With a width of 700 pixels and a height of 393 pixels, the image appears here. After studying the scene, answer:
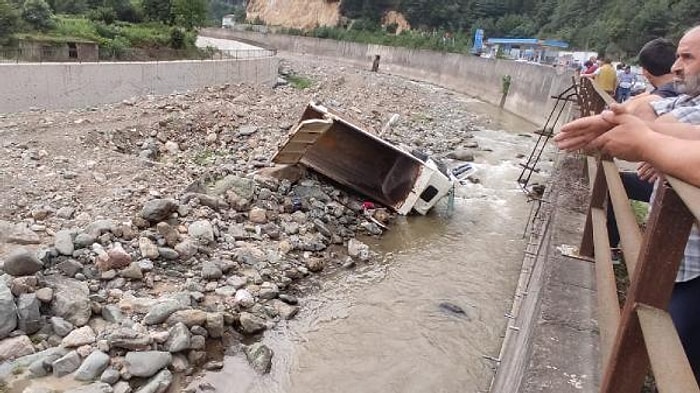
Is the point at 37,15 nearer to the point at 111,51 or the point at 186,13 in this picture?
the point at 111,51

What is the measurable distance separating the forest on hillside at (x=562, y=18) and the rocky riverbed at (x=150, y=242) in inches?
1331

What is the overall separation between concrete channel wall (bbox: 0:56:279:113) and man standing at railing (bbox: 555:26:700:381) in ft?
42.7

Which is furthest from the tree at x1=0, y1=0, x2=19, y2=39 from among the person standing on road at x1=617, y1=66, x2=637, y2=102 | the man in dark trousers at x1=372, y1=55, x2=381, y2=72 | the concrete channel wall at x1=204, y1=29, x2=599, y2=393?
the man in dark trousers at x1=372, y1=55, x2=381, y2=72

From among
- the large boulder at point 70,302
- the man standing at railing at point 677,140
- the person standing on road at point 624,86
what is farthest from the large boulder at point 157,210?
the person standing on road at point 624,86

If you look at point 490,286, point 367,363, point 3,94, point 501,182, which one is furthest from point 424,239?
point 3,94

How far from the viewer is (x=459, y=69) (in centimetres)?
3553

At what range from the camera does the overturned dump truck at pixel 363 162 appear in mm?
9664

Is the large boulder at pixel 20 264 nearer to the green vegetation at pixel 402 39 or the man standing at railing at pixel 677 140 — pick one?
the man standing at railing at pixel 677 140

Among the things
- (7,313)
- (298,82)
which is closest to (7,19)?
(298,82)

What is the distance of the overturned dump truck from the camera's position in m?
9.66

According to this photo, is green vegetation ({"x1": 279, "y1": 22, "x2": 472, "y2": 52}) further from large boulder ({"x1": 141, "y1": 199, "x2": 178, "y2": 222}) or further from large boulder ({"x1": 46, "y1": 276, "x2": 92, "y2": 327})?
large boulder ({"x1": 46, "y1": 276, "x2": 92, "y2": 327})

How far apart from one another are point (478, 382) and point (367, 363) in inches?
46.1

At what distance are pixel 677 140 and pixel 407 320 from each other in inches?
208

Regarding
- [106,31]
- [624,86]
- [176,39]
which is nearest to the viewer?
[624,86]
